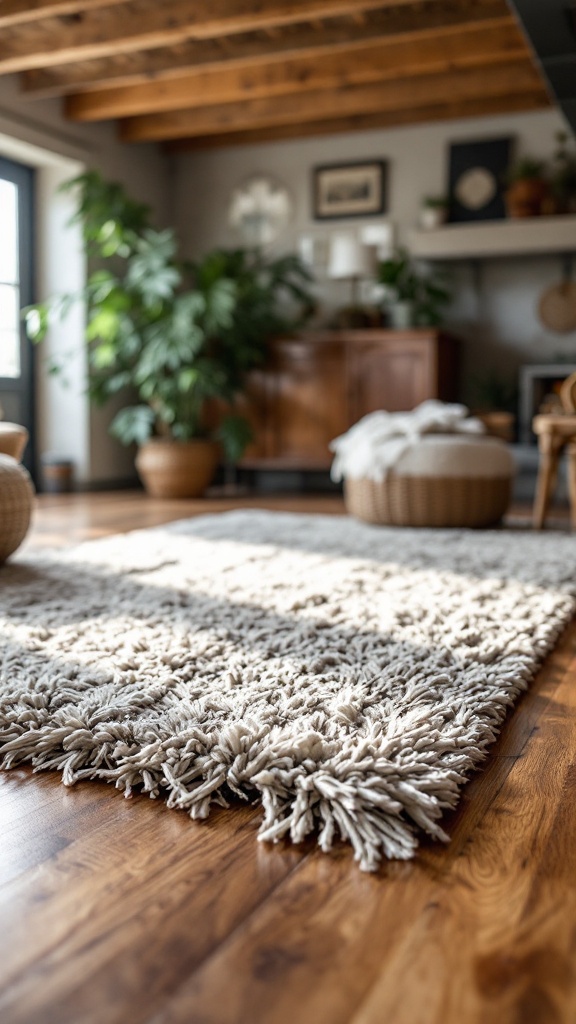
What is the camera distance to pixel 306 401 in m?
5.86

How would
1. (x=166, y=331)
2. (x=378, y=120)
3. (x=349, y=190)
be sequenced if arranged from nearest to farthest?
(x=166, y=331), (x=378, y=120), (x=349, y=190)

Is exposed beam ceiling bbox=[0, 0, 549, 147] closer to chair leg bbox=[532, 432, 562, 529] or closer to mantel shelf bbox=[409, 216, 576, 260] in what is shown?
mantel shelf bbox=[409, 216, 576, 260]

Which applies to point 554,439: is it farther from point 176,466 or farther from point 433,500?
point 176,466

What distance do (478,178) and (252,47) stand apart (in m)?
1.79

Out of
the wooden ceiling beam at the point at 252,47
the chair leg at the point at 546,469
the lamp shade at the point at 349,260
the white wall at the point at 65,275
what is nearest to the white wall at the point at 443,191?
the lamp shade at the point at 349,260

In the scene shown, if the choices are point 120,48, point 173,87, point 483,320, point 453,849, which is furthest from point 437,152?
point 453,849

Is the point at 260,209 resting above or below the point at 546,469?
above

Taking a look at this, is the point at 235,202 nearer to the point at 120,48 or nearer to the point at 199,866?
the point at 120,48

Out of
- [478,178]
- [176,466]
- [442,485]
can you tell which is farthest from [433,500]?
[478,178]

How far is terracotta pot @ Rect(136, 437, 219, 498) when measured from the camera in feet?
18.0

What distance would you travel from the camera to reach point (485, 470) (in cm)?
375

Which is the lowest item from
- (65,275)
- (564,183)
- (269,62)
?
(65,275)

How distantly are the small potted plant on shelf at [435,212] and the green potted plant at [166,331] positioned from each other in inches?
34.7

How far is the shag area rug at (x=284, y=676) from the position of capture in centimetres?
106
